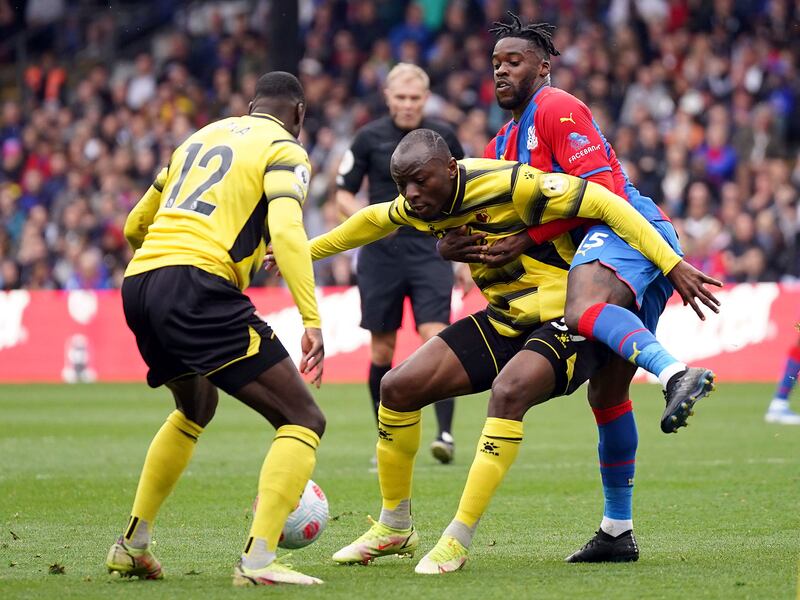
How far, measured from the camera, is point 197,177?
566 cm

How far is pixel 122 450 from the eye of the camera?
36.6 feet

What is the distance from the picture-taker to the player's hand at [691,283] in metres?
5.85

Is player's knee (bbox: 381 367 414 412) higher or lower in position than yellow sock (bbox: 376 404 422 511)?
higher

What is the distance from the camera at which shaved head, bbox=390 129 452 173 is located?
5875mm

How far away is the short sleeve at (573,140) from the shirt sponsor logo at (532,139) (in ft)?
0.36

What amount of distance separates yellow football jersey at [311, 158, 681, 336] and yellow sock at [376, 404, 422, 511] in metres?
0.59

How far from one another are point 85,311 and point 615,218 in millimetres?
13575

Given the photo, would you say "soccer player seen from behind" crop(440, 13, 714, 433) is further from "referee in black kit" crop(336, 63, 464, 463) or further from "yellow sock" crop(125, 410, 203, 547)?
"referee in black kit" crop(336, 63, 464, 463)

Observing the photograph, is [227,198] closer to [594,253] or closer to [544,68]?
[594,253]

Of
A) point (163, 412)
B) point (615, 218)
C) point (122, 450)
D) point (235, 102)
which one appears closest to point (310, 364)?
point (615, 218)

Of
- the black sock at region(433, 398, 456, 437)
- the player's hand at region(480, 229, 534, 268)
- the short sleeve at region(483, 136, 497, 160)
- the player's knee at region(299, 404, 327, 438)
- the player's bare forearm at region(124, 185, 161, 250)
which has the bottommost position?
the black sock at region(433, 398, 456, 437)

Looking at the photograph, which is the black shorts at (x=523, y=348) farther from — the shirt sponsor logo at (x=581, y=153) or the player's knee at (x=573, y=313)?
the shirt sponsor logo at (x=581, y=153)

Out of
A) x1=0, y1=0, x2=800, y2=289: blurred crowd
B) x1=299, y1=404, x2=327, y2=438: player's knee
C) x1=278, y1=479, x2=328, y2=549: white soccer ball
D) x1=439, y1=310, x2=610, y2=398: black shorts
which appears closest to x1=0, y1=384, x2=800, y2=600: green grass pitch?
x1=278, y1=479, x2=328, y2=549: white soccer ball

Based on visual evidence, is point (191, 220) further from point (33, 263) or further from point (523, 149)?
point (33, 263)
